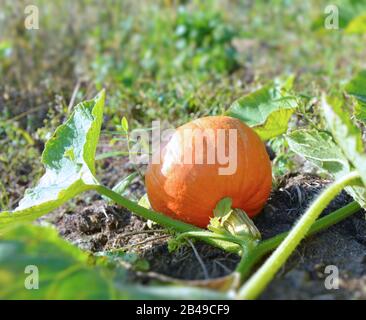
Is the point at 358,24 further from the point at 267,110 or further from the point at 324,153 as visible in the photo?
the point at 267,110

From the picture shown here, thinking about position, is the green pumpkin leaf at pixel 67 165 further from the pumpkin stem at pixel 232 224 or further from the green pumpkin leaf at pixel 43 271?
the green pumpkin leaf at pixel 43 271

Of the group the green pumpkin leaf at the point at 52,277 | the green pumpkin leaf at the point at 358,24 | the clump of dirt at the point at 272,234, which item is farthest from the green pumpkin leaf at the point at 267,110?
the green pumpkin leaf at the point at 52,277

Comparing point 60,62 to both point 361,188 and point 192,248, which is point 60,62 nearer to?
point 192,248

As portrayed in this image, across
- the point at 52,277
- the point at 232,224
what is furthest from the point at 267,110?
the point at 52,277

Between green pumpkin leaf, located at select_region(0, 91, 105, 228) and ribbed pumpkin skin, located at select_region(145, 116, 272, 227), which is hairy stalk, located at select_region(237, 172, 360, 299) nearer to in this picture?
ribbed pumpkin skin, located at select_region(145, 116, 272, 227)

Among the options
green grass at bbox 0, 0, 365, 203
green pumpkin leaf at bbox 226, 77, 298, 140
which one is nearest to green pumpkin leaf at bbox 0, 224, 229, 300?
green pumpkin leaf at bbox 226, 77, 298, 140

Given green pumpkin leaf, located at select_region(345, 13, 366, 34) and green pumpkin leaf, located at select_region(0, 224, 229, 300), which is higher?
green pumpkin leaf, located at select_region(345, 13, 366, 34)
